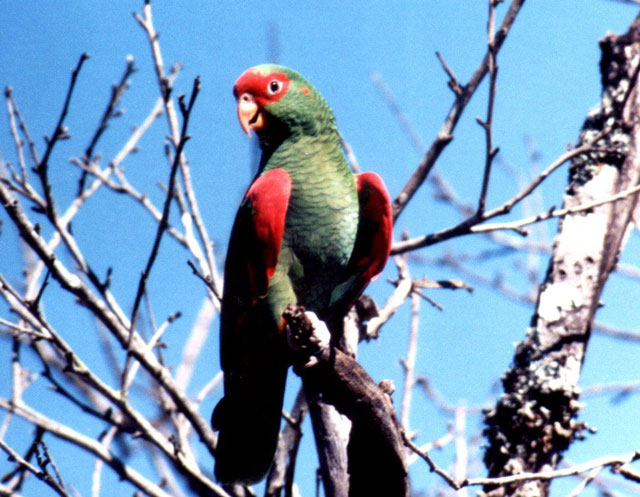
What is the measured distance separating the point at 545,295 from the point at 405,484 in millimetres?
1160

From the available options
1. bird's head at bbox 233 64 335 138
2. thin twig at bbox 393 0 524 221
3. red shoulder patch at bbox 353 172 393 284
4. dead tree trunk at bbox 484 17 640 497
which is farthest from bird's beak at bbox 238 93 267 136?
dead tree trunk at bbox 484 17 640 497

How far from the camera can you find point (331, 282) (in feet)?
10.1

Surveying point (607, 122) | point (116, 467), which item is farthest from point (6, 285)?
point (607, 122)

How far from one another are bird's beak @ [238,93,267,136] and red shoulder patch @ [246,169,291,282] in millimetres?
501

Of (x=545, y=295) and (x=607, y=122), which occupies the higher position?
(x=607, y=122)

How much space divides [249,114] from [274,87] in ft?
0.55

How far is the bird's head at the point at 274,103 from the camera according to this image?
3266mm

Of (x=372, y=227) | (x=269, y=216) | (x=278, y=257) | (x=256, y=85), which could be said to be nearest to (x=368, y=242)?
(x=372, y=227)

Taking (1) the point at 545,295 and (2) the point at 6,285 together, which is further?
(1) the point at 545,295

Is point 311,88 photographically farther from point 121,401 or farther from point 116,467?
point 116,467

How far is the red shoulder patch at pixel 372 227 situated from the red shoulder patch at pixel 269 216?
455mm

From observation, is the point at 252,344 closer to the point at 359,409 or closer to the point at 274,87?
the point at 359,409

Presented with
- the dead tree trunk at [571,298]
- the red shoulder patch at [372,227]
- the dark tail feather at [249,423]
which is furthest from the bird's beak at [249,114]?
the dead tree trunk at [571,298]

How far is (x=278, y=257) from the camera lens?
9.53 ft
